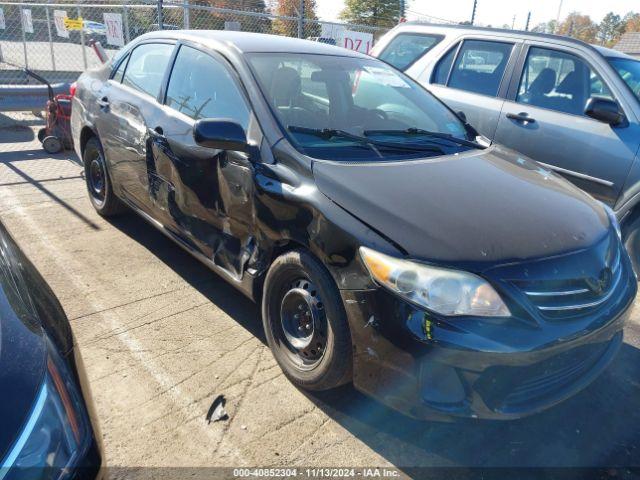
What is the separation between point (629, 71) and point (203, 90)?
12.5 feet

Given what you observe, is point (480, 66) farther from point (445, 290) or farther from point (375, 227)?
point (445, 290)

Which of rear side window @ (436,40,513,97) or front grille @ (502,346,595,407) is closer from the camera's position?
front grille @ (502,346,595,407)

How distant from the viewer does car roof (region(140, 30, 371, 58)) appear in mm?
3396

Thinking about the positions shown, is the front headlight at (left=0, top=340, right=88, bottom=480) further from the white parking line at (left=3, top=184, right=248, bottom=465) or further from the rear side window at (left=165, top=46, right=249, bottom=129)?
the rear side window at (left=165, top=46, right=249, bottom=129)

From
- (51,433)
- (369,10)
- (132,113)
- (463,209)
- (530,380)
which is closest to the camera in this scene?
(51,433)

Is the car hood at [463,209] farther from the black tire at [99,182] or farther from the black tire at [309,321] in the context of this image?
the black tire at [99,182]

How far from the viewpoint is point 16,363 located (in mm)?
1388

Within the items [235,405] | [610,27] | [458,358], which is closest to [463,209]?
[458,358]

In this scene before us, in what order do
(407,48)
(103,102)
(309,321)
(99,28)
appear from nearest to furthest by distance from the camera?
1. (309,321)
2. (103,102)
3. (407,48)
4. (99,28)

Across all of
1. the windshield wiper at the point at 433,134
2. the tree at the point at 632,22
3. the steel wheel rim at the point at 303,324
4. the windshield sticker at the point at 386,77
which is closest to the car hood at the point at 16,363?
the steel wheel rim at the point at 303,324

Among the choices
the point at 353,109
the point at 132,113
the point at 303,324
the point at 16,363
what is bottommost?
the point at 303,324

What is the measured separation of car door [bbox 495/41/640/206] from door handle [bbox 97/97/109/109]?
3537 millimetres

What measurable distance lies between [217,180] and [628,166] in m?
3.28

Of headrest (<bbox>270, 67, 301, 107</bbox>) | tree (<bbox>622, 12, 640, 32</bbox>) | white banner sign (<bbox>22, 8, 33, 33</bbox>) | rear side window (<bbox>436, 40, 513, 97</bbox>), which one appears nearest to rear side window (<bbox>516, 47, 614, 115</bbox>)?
rear side window (<bbox>436, 40, 513, 97</bbox>)
